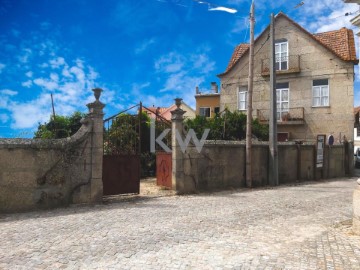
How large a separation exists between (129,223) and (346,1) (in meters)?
6.41

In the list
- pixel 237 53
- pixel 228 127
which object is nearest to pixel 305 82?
pixel 237 53

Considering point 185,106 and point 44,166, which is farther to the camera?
point 185,106

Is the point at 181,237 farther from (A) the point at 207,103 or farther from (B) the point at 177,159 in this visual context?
(A) the point at 207,103

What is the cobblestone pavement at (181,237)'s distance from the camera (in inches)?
175

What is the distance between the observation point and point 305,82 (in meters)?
23.3

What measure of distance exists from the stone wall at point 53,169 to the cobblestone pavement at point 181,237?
1.50ft

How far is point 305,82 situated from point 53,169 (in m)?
20.1

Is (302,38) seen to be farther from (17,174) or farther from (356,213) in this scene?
(17,174)

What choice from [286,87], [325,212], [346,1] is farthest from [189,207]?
[286,87]

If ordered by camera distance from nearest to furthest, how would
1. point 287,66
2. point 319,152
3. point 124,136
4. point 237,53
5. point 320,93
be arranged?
point 124,136, point 319,152, point 320,93, point 287,66, point 237,53

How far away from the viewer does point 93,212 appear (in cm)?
782

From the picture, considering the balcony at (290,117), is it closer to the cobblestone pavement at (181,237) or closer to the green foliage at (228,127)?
the green foliage at (228,127)

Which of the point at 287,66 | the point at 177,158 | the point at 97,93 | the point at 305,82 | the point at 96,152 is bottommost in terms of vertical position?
the point at 177,158

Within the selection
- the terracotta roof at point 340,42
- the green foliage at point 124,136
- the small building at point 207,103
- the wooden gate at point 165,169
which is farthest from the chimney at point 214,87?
the wooden gate at point 165,169
